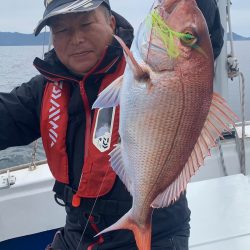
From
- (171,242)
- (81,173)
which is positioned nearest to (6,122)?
(81,173)

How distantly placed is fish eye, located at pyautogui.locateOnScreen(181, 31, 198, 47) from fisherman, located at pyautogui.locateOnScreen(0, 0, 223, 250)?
609mm

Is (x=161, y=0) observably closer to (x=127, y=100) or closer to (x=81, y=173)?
(x=127, y=100)

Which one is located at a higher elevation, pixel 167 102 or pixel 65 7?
pixel 65 7

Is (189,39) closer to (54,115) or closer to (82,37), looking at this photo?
(82,37)

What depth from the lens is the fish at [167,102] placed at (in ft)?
4.75

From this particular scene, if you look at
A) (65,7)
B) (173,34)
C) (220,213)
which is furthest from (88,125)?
(220,213)

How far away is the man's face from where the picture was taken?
6.74 feet

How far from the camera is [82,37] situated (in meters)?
2.07

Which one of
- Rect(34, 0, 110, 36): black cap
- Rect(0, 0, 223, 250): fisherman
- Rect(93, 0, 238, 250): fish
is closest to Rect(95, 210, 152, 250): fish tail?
Rect(93, 0, 238, 250): fish

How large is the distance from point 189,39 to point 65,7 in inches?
29.7

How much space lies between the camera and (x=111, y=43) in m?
2.21

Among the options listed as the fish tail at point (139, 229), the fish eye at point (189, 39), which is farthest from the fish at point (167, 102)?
the fish tail at point (139, 229)

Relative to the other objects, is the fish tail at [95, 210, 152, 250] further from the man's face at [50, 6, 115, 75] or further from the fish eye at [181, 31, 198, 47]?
the man's face at [50, 6, 115, 75]

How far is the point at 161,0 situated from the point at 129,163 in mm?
586
